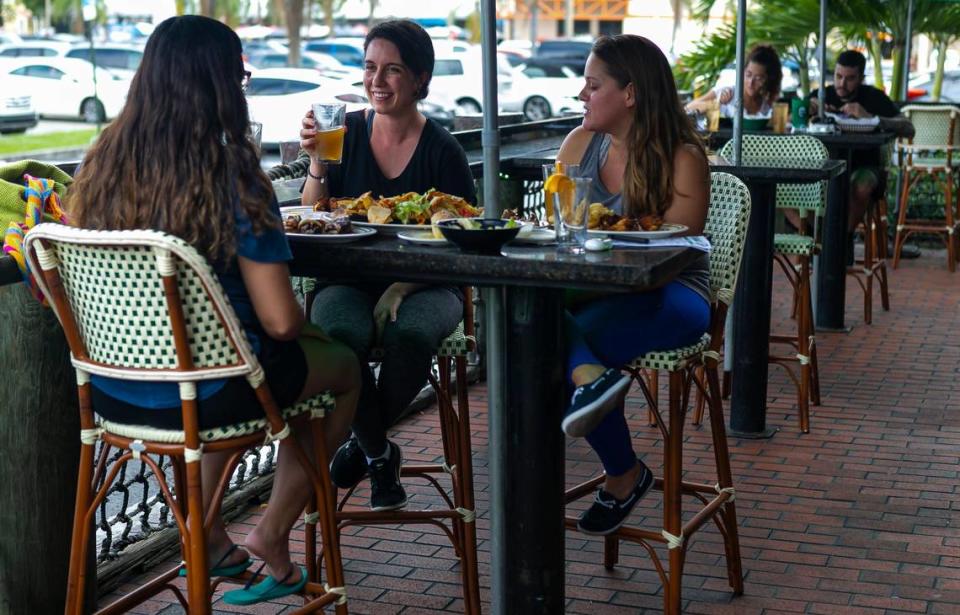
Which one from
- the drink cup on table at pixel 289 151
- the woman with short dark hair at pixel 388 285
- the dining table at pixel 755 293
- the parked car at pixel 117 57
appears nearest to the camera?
the woman with short dark hair at pixel 388 285

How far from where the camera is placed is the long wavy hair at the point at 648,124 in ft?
11.2

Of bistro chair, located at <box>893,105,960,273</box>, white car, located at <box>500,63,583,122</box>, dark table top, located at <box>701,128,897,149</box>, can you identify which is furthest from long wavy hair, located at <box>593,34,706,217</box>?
white car, located at <box>500,63,583,122</box>

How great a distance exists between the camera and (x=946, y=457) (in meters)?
4.68

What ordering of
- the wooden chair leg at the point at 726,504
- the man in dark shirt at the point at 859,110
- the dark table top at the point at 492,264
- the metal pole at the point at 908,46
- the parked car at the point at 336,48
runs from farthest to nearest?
1. the parked car at the point at 336,48
2. the metal pole at the point at 908,46
3. the man in dark shirt at the point at 859,110
4. the wooden chair leg at the point at 726,504
5. the dark table top at the point at 492,264

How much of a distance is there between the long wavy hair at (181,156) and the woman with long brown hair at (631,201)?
0.92m

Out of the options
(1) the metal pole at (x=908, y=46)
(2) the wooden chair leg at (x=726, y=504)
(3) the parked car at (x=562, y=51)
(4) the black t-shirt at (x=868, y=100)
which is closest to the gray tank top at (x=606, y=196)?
(2) the wooden chair leg at (x=726, y=504)

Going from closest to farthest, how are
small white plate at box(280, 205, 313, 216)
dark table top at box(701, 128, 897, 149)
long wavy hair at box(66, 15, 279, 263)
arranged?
long wavy hair at box(66, 15, 279, 263) < small white plate at box(280, 205, 313, 216) < dark table top at box(701, 128, 897, 149)

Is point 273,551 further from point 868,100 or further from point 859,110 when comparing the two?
point 868,100

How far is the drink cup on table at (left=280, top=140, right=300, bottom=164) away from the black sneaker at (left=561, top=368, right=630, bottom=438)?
1.40 metres

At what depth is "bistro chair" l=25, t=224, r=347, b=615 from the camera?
2.44 m

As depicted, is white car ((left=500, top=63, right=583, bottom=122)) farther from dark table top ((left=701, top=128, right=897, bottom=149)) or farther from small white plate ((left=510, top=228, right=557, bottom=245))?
small white plate ((left=510, top=228, right=557, bottom=245))

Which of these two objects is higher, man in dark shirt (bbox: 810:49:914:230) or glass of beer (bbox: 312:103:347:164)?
glass of beer (bbox: 312:103:347:164)

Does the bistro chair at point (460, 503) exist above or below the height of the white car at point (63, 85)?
below

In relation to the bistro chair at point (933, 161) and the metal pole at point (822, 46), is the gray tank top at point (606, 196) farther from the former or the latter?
the bistro chair at point (933, 161)
